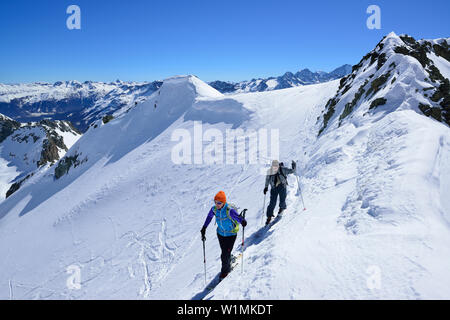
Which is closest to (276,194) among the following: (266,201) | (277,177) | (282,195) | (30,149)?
(282,195)

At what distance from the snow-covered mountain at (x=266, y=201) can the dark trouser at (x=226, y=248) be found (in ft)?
1.41

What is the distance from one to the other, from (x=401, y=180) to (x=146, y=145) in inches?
1227

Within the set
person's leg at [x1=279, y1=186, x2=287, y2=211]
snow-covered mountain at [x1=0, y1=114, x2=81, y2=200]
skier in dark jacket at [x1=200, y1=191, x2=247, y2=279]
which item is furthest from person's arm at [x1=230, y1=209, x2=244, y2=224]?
snow-covered mountain at [x1=0, y1=114, x2=81, y2=200]

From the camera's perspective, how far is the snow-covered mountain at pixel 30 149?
387ft

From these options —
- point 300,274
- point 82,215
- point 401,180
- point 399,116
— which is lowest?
point 82,215

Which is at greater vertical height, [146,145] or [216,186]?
[146,145]

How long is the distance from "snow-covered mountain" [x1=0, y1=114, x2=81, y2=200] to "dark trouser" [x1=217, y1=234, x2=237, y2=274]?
12494 cm

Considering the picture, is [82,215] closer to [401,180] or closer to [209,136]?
[209,136]

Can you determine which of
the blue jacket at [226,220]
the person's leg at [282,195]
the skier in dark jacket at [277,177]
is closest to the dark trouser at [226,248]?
the blue jacket at [226,220]

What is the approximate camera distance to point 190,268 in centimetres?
1081

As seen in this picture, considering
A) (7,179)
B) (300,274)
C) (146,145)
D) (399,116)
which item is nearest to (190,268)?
(300,274)

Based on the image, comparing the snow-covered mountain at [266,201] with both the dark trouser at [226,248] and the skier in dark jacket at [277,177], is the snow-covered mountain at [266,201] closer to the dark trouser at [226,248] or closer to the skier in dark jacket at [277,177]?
the dark trouser at [226,248]

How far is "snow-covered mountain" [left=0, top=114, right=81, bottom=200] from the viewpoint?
11788 centimetres
